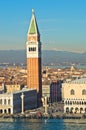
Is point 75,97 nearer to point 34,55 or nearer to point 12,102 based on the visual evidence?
point 12,102

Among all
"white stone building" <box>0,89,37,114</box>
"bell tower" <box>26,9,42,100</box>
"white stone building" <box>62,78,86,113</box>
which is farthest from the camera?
Result: "bell tower" <box>26,9,42,100</box>

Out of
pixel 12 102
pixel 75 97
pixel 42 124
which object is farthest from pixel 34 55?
pixel 42 124

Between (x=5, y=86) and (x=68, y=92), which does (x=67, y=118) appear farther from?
(x=5, y=86)

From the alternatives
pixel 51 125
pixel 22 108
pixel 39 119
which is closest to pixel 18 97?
pixel 22 108

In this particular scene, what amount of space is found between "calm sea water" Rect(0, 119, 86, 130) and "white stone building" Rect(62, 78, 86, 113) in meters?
5.91

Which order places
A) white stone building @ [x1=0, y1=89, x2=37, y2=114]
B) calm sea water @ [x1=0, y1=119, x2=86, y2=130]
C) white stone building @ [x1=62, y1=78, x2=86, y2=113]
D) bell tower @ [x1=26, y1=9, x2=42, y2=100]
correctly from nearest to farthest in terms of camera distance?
1. calm sea water @ [x1=0, y1=119, x2=86, y2=130]
2. white stone building @ [x1=62, y1=78, x2=86, y2=113]
3. white stone building @ [x1=0, y1=89, x2=37, y2=114]
4. bell tower @ [x1=26, y1=9, x2=42, y2=100]

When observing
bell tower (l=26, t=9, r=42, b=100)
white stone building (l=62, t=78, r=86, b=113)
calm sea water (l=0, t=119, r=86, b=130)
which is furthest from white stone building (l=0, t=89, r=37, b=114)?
calm sea water (l=0, t=119, r=86, b=130)

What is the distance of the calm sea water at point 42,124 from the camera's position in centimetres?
4028

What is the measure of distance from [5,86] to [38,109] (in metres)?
12.5

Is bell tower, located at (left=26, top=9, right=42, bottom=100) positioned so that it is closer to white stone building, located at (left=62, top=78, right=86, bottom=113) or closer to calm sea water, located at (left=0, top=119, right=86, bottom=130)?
white stone building, located at (left=62, top=78, right=86, bottom=113)

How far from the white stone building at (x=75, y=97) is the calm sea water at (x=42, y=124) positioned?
591cm

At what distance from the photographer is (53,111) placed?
50.2 m

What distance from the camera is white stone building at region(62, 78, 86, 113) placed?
50.3 meters

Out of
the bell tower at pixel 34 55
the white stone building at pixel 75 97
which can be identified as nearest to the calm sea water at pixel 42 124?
the white stone building at pixel 75 97
